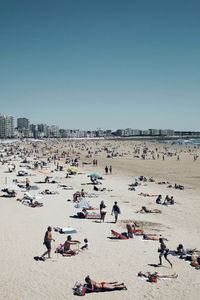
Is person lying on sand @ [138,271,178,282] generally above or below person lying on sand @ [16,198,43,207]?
below

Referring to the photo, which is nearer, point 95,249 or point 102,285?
point 102,285

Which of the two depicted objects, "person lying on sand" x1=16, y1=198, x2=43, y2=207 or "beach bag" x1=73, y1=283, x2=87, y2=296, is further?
"person lying on sand" x1=16, y1=198, x2=43, y2=207

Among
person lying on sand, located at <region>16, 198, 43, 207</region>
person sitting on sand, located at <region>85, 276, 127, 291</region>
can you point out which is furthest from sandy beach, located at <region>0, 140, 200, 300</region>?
person lying on sand, located at <region>16, 198, 43, 207</region>

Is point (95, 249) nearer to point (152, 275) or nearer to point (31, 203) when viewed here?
point (152, 275)

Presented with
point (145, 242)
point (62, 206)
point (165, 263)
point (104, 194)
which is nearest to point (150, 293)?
point (165, 263)

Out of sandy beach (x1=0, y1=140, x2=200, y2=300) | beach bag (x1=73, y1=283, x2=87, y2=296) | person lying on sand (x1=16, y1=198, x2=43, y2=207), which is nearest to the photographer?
beach bag (x1=73, y1=283, x2=87, y2=296)

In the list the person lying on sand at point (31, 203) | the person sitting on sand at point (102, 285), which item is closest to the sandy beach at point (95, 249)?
the person sitting on sand at point (102, 285)

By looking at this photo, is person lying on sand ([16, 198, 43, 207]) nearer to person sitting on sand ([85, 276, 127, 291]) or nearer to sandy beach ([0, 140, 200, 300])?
sandy beach ([0, 140, 200, 300])

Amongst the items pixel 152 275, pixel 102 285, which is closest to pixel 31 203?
pixel 152 275

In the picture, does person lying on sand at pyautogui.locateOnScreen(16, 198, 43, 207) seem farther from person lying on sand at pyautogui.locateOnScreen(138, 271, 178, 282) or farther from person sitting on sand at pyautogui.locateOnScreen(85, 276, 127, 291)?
person sitting on sand at pyautogui.locateOnScreen(85, 276, 127, 291)

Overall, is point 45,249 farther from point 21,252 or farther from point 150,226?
point 150,226

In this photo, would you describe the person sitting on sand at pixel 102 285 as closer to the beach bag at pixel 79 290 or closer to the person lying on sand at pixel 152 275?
the beach bag at pixel 79 290

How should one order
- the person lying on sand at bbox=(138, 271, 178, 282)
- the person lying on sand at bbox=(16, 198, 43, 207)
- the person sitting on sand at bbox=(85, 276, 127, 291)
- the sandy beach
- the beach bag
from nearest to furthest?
the beach bag, the person sitting on sand at bbox=(85, 276, 127, 291), the sandy beach, the person lying on sand at bbox=(138, 271, 178, 282), the person lying on sand at bbox=(16, 198, 43, 207)
